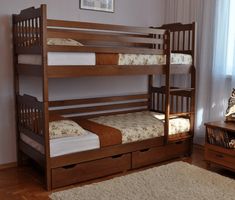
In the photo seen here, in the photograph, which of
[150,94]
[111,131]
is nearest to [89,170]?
[111,131]

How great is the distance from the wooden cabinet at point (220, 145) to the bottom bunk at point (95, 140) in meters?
0.44

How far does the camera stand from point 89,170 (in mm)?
2979

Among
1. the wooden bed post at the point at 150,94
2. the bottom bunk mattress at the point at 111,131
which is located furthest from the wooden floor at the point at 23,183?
the wooden bed post at the point at 150,94

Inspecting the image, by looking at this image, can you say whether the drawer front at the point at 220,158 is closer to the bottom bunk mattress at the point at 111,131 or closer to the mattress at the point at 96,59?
the bottom bunk mattress at the point at 111,131

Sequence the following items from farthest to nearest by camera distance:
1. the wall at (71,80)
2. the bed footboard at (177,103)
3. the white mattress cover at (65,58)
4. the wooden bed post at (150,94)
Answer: the wooden bed post at (150,94) → the bed footboard at (177,103) → the wall at (71,80) → the white mattress cover at (65,58)

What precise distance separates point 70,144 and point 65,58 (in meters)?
0.76

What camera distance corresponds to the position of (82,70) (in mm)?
2848

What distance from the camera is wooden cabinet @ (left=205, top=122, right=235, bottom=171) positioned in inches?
121

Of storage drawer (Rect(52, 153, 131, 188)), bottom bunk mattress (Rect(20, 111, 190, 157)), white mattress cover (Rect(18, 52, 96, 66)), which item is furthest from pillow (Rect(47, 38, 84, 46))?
storage drawer (Rect(52, 153, 131, 188))

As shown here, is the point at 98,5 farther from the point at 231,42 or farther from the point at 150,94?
the point at 231,42

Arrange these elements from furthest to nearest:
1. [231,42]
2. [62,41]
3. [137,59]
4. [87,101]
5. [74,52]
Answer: [87,101]
[231,42]
[137,59]
[62,41]
[74,52]

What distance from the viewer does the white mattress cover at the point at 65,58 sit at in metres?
2.68

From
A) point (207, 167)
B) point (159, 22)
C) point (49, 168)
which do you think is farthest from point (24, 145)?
point (159, 22)

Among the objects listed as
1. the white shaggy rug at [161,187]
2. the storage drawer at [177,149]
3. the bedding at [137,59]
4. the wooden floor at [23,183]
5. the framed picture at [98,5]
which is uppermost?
the framed picture at [98,5]
